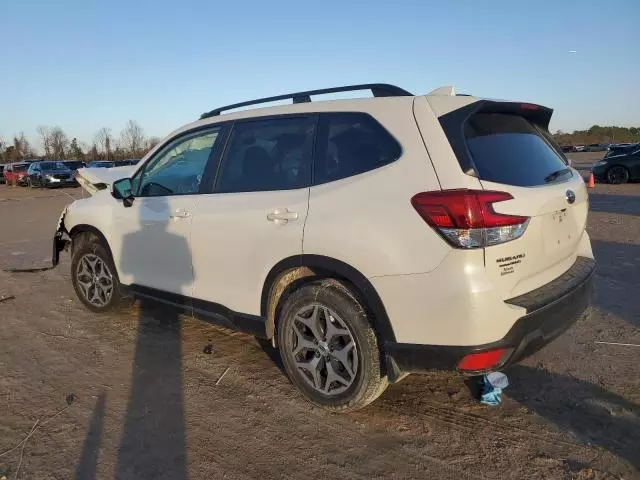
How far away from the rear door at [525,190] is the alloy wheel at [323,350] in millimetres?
978

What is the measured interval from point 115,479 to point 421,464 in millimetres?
→ 1588

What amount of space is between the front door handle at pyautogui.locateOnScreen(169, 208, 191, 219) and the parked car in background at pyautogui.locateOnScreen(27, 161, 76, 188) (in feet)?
97.7

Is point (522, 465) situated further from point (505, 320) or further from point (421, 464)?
point (505, 320)

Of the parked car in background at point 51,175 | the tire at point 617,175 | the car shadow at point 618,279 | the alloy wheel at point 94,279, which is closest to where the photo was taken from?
the car shadow at point 618,279

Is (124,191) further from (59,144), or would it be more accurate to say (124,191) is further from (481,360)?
(59,144)

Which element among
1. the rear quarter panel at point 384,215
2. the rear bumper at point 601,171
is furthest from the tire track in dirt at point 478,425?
the rear bumper at point 601,171

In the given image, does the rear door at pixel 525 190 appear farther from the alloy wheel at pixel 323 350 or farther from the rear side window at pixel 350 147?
the alloy wheel at pixel 323 350

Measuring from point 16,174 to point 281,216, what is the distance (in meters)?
37.8

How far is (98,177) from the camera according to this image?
5.85 metres

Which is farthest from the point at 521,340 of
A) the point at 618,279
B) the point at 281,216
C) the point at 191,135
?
the point at 618,279

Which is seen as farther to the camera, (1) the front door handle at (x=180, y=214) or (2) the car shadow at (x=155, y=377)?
(1) the front door handle at (x=180, y=214)

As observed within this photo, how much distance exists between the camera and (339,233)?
114 inches

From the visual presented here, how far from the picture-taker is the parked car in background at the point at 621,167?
60.1ft

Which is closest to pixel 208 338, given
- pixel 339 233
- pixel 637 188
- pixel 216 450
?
pixel 216 450
